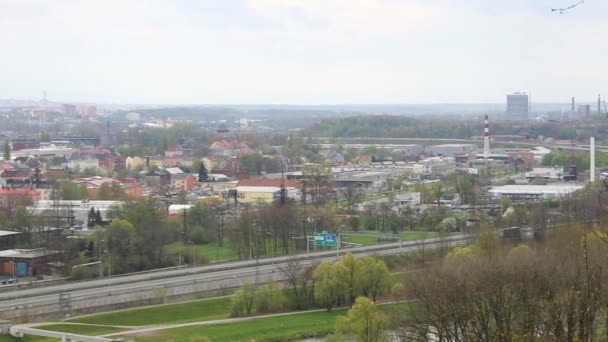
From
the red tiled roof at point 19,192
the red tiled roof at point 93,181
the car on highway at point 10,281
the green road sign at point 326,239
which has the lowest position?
the car on highway at point 10,281

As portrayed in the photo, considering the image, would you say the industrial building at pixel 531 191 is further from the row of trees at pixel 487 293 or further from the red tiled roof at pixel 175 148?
the red tiled roof at pixel 175 148

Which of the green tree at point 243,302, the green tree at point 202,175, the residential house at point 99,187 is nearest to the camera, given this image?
the green tree at point 243,302

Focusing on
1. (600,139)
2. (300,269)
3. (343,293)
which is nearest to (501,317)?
(343,293)

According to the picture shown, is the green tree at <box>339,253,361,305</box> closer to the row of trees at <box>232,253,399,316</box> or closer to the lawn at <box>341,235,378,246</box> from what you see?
the row of trees at <box>232,253,399,316</box>

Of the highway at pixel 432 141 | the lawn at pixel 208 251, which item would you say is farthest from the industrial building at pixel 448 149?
the lawn at pixel 208 251

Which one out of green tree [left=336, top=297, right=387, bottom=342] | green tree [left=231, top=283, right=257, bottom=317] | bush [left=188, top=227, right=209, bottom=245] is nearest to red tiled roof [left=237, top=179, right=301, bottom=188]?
bush [left=188, top=227, right=209, bottom=245]

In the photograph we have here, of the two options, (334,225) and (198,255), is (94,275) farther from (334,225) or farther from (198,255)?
(334,225)

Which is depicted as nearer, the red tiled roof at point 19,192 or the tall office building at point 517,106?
the red tiled roof at point 19,192
